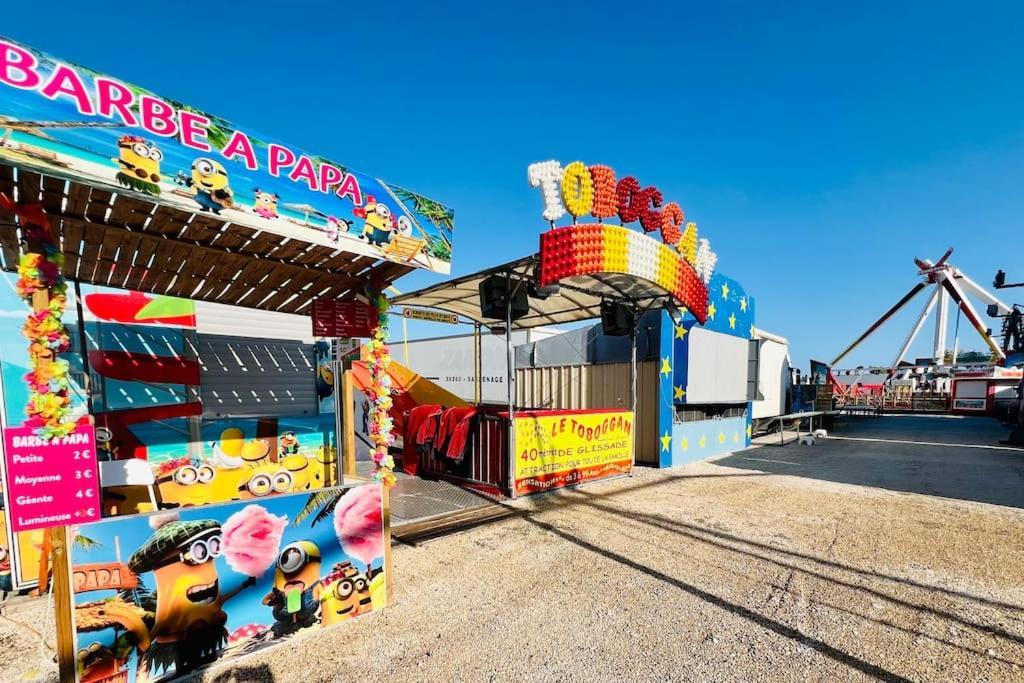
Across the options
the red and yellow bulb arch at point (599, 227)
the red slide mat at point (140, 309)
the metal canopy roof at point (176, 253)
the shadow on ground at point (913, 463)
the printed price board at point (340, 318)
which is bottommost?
the shadow on ground at point (913, 463)

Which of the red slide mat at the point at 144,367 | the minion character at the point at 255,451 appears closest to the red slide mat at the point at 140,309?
the red slide mat at the point at 144,367

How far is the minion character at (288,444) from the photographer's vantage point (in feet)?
24.3

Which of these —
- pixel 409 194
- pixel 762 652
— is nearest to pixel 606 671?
pixel 762 652

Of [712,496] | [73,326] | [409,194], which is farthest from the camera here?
[712,496]

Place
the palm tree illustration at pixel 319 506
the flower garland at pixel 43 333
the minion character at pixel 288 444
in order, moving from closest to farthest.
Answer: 1. the flower garland at pixel 43 333
2. the palm tree illustration at pixel 319 506
3. the minion character at pixel 288 444

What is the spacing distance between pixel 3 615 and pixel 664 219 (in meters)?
9.14

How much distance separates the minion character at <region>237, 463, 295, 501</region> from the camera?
694 cm

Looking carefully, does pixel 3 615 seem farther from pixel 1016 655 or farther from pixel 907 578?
pixel 907 578

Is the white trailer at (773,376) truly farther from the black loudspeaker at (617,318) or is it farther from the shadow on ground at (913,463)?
the black loudspeaker at (617,318)

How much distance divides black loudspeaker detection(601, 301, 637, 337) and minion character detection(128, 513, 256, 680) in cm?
790

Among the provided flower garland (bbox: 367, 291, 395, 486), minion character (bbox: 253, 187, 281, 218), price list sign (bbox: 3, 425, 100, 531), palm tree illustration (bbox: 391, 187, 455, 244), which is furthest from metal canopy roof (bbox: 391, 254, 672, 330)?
price list sign (bbox: 3, 425, 100, 531)

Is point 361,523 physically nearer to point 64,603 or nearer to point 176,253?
point 64,603

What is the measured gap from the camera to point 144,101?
106 inches

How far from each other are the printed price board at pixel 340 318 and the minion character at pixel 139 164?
229 centimetres
